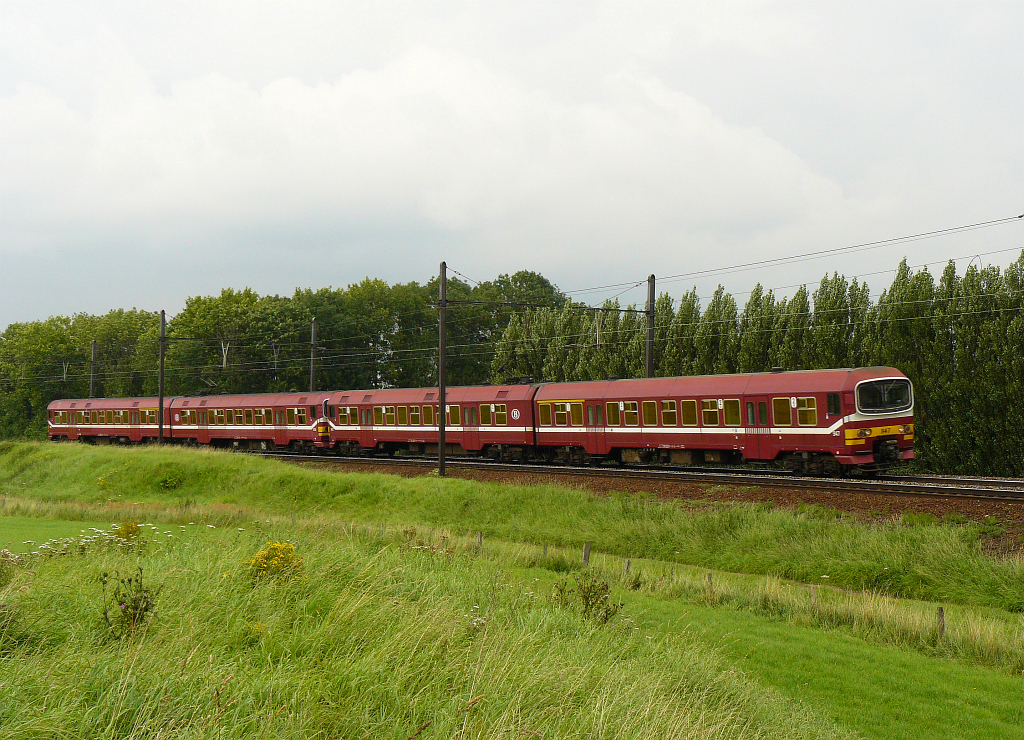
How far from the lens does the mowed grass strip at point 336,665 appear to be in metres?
5.89

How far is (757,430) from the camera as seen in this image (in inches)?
1102

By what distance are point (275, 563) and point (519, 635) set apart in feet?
10.8

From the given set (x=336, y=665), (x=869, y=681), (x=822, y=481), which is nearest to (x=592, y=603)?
(x=869, y=681)

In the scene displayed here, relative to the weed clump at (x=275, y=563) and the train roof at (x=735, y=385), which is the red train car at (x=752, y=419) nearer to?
the train roof at (x=735, y=385)

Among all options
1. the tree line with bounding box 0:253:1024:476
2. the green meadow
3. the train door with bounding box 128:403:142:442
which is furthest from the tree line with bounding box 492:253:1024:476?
the train door with bounding box 128:403:142:442

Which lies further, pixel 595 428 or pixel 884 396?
pixel 595 428

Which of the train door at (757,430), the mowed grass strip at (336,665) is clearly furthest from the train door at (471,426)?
the mowed grass strip at (336,665)

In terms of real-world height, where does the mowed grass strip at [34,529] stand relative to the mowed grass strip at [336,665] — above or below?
below

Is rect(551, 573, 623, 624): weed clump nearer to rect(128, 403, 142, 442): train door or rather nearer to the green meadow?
the green meadow

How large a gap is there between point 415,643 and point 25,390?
94.4 meters

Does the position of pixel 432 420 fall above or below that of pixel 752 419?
below

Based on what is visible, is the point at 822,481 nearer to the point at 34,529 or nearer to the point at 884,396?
the point at 884,396

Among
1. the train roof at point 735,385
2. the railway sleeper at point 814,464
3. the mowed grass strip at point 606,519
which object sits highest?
the train roof at point 735,385

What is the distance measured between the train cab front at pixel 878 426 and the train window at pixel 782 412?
1.96 metres
